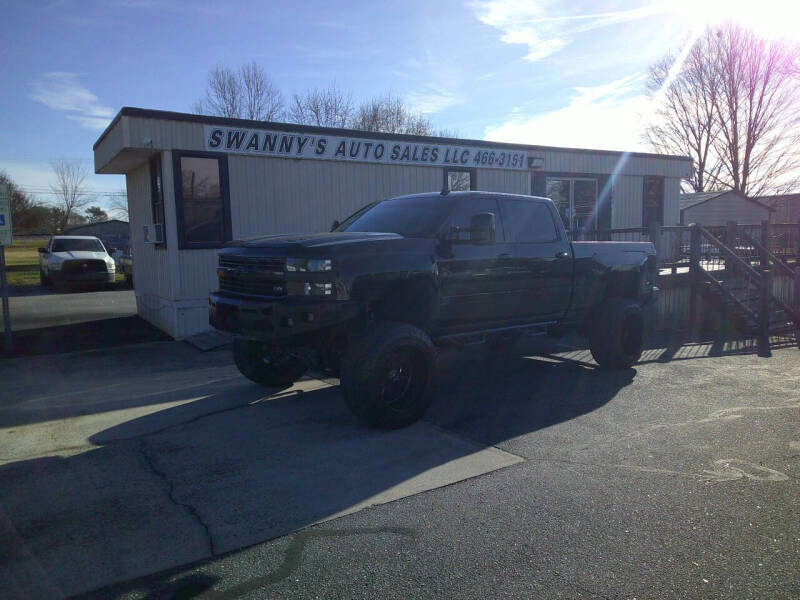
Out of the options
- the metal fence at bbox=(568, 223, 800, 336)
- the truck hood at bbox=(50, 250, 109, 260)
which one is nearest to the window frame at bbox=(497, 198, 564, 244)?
the metal fence at bbox=(568, 223, 800, 336)

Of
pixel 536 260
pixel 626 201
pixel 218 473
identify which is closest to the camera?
pixel 218 473

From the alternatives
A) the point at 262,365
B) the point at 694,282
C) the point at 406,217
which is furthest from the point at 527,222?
the point at 694,282

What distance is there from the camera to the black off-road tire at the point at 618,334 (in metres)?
7.88

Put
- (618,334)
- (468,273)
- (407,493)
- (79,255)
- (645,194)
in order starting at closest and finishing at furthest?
(407,493), (468,273), (618,334), (645,194), (79,255)

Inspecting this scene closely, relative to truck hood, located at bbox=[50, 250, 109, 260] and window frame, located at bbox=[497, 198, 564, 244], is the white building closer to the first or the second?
window frame, located at bbox=[497, 198, 564, 244]

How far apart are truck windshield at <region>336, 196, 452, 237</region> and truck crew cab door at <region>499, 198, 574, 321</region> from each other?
2.89 ft

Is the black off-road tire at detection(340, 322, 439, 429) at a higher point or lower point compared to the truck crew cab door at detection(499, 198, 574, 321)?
lower

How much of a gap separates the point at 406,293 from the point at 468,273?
2.39 feet

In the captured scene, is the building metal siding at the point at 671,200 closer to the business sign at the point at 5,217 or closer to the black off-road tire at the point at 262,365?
the black off-road tire at the point at 262,365

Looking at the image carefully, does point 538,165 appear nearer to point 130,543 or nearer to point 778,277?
point 778,277

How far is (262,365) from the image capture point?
6.92 m

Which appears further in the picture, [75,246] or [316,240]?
[75,246]

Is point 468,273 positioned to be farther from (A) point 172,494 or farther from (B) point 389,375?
(A) point 172,494

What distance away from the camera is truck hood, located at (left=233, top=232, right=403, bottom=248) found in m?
5.41
